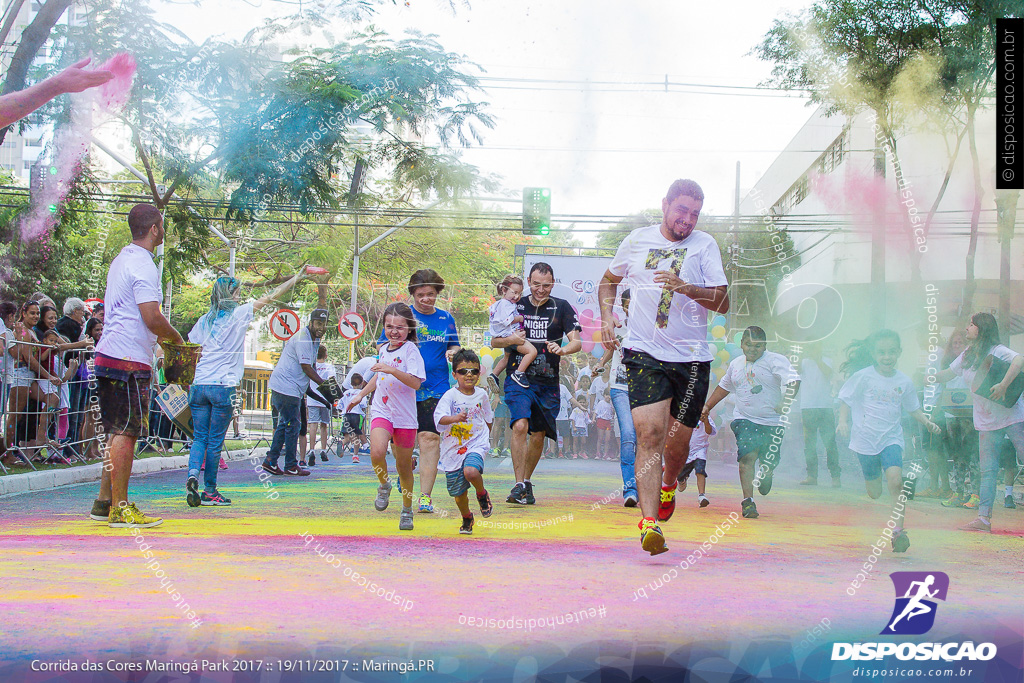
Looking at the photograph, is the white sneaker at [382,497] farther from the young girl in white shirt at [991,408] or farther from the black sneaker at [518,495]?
the young girl in white shirt at [991,408]

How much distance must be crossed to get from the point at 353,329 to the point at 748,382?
4.83m

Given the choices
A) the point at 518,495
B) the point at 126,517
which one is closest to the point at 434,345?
the point at 518,495

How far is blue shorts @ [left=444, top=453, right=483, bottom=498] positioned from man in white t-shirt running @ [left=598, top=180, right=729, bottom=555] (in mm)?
1279

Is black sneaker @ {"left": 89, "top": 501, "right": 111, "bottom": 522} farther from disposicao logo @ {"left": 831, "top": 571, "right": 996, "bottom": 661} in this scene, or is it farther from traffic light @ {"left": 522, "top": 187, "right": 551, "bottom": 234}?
disposicao logo @ {"left": 831, "top": 571, "right": 996, "bottom": 661}

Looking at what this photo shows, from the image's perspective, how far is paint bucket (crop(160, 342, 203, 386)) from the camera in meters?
6.11

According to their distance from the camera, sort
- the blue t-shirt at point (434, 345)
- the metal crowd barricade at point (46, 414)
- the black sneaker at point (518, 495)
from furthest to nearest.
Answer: the metal crowd barricade at point (46, 414), the black sneaker at point (518, 495), the blue t-shirt at point (434, 345)

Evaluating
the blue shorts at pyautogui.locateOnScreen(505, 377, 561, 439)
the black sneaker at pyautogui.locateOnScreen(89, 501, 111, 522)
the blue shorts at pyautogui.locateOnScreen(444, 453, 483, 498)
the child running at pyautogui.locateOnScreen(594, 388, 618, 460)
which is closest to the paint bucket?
the black sneaker at pyautogui.locateOnScreen(89, 501, 111, 522)

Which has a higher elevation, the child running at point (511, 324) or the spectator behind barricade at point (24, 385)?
the child running at point (511, 324)

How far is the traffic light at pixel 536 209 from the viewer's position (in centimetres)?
572

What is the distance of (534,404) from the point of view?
6754 millimetres

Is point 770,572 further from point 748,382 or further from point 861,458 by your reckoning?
point 748,382

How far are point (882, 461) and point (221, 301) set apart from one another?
15.5 feet

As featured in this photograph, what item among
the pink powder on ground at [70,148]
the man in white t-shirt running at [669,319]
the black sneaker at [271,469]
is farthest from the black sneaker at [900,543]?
the black sneaker at [271,469]

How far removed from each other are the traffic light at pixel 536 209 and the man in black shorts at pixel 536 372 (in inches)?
30.6
